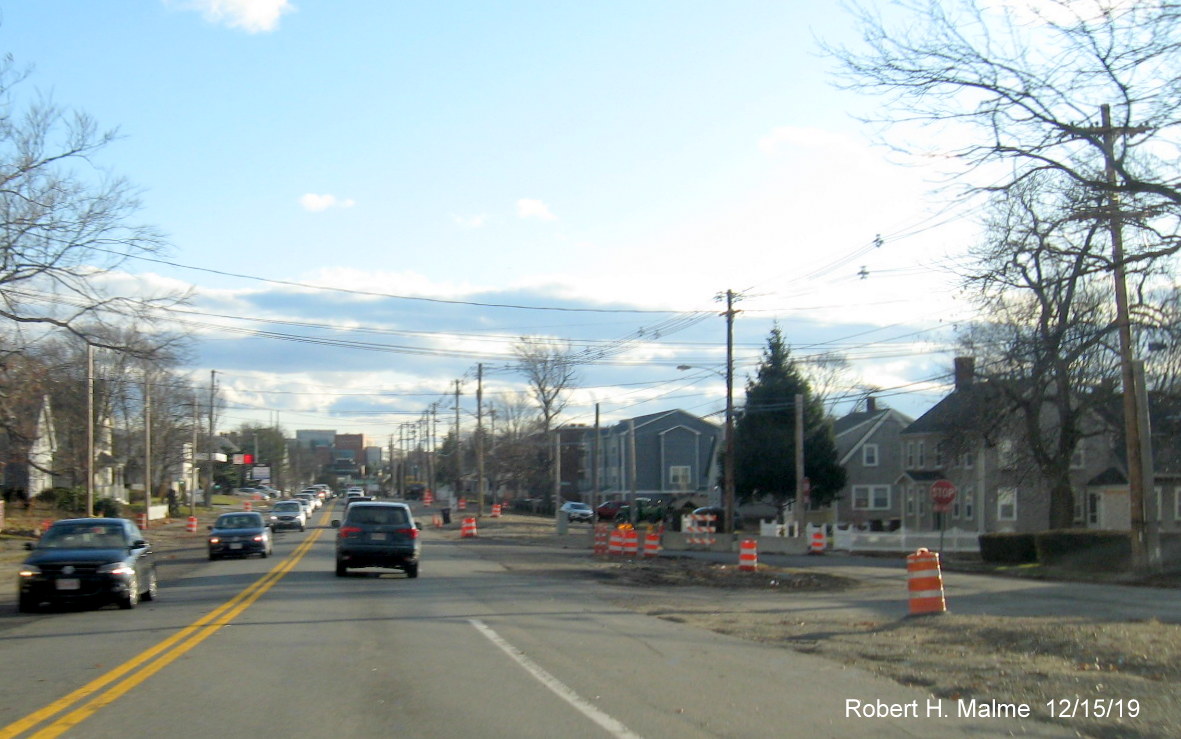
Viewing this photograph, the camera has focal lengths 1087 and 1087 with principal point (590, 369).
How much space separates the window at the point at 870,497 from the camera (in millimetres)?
67750

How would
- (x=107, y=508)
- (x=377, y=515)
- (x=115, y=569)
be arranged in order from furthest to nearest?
1. (x=107, y=508)
2. (x=377, y=515)
3. (x=115, y=569)

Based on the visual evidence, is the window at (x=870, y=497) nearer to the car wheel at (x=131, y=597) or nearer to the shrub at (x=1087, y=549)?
the shrub at (x=1087, y=549)

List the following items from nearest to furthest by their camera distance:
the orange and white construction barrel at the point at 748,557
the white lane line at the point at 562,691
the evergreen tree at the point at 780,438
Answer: the white lane line at the point at 562,691, the orange and white construction barrel at the point at 748,557, the evergreen tree at the point at 780,438

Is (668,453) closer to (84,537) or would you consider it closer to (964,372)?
(964,372)

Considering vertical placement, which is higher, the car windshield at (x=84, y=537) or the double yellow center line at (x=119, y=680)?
the car windshield at (x=84, y=537)

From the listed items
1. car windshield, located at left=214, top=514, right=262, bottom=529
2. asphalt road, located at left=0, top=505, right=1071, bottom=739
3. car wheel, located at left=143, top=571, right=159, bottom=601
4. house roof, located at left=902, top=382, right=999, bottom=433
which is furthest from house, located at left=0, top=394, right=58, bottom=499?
house roof, located at left=902, top=382, right=999, bottom=433

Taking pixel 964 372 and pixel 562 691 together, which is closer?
pixel 562 691

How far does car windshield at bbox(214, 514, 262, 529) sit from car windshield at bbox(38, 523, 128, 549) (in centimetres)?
1504

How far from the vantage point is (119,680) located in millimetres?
10422

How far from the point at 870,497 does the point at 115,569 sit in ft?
186

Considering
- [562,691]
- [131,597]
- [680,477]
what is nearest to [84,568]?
[131,597]

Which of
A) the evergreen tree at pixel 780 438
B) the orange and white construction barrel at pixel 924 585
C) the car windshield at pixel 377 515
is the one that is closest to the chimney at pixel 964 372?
the evergreen tree at pixel 780 438

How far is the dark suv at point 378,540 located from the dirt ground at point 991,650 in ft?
16.1

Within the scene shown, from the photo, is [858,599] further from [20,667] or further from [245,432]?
[245,432]
